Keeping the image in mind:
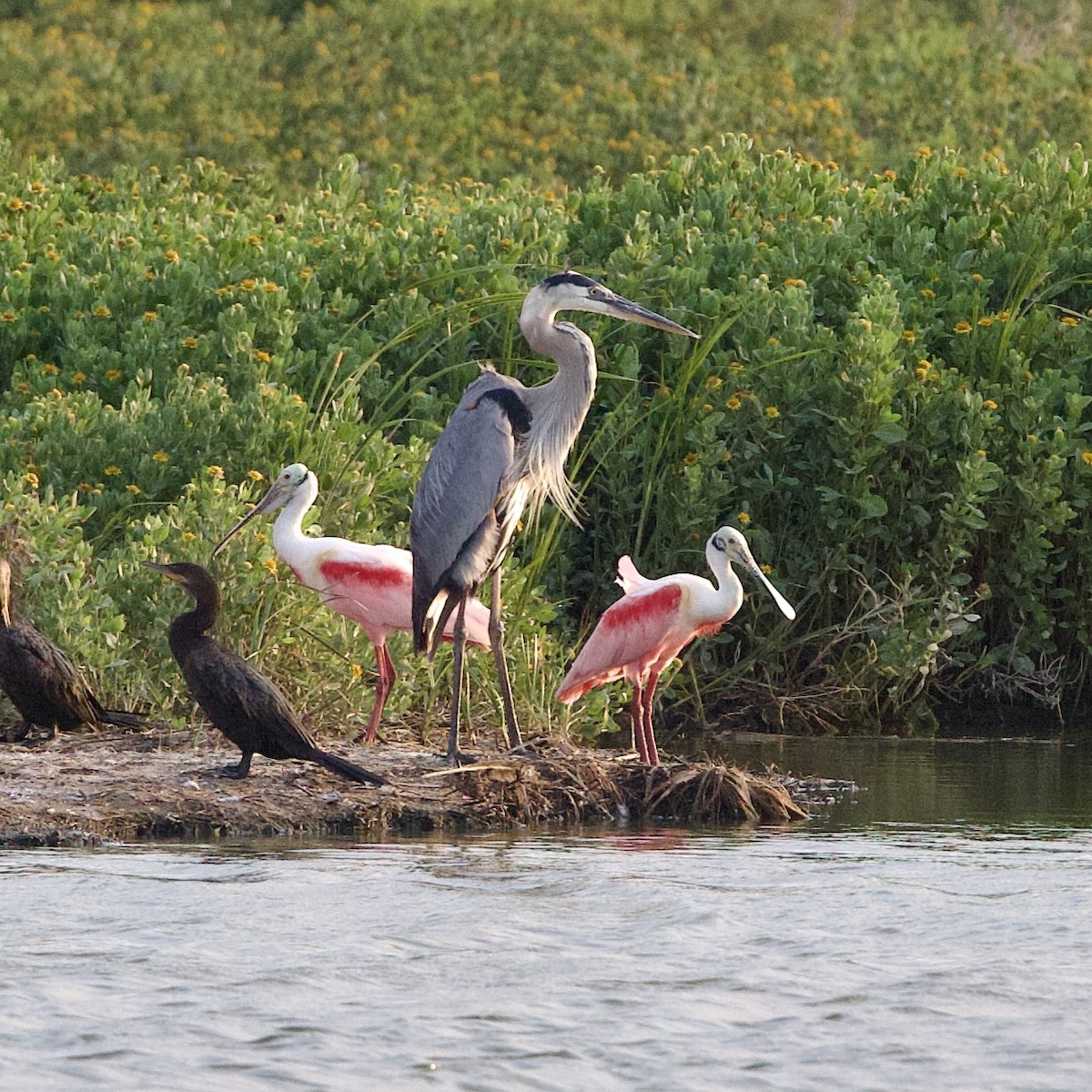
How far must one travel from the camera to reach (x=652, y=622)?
821 centimetres

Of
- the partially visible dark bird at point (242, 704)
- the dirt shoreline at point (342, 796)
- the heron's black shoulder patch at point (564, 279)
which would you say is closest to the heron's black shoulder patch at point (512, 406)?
the heron's black shoulder patch at point (564, 279)

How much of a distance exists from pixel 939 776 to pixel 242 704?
2906mm

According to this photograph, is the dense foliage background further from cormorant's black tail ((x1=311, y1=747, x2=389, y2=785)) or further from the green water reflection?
cormorant's black tail ((x1=311, y1=747, x2=389, y2=785))

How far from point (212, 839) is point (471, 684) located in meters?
2.10

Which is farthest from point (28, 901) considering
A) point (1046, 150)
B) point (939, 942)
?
point (1046, 150)

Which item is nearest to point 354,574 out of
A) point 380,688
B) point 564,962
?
point 380,688

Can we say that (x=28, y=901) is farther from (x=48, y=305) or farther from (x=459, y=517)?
(x=48, y=305)

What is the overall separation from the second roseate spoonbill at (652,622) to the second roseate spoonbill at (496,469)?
369 millimetres

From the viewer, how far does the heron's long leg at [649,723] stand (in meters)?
8.27

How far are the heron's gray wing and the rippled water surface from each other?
1.20 metres

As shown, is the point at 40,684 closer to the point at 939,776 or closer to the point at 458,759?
the point at 458,759

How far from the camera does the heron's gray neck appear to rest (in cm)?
831

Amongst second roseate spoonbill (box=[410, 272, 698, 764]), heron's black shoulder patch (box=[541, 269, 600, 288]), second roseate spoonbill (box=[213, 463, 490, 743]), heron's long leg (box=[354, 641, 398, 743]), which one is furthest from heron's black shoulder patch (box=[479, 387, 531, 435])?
heron's long leg (box=[354, 641, 398, 743])

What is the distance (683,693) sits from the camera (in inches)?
396
